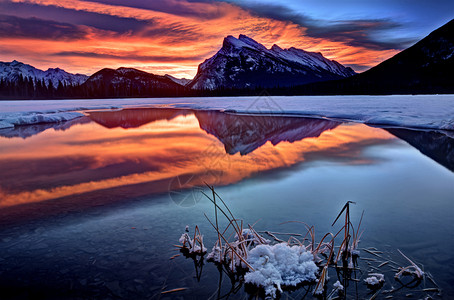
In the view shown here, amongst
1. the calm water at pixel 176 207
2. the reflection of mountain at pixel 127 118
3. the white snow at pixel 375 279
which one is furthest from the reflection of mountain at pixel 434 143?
the reflection of mountain at pixel 127 118

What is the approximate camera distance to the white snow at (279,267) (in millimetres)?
3609

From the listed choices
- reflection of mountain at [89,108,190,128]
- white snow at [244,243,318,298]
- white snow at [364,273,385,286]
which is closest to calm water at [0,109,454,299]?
white snow at [364,273,385,286]

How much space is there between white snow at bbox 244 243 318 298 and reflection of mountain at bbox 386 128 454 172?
8.24m

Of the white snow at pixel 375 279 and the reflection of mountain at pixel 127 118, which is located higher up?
the reflection of mountain at pixel 127 118

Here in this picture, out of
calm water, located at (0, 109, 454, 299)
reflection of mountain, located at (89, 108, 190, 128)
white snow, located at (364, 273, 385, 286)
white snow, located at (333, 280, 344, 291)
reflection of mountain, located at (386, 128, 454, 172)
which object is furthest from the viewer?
reflection of mountain, located at (89, 108, 190, 128)

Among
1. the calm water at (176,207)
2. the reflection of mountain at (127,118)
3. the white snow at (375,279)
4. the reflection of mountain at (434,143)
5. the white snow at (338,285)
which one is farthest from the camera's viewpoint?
the reflection of mountain at (127,118)

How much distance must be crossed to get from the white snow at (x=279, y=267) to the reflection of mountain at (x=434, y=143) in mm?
8235

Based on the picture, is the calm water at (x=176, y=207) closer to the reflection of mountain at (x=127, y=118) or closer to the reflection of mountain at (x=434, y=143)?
the reflection of mountain at (x=434, y=143)

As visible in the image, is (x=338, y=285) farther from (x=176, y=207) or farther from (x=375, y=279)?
(x=176, y=207)

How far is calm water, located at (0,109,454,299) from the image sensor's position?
377 centimetres

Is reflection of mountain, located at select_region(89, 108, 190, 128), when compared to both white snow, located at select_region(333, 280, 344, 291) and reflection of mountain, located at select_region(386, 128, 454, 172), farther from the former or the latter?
white snow, located at select_region(333, 280, 344, 291)

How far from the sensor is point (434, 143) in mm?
13914

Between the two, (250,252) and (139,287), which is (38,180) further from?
(250,252)

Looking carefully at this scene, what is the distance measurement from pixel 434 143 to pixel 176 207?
1345cm
